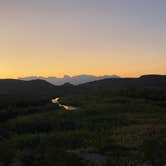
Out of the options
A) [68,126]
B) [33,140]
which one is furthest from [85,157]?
[68,126]

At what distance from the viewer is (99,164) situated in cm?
1933

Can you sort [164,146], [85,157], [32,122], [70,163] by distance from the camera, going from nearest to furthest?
[70,163] → [85,157] → [164,146] → [32,122]

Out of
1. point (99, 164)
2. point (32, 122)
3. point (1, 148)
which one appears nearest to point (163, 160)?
point (99, 164)

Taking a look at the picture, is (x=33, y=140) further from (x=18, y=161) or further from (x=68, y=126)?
(x=68, y=126)

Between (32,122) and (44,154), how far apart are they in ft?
94.7

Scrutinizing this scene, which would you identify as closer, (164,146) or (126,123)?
(164,146)

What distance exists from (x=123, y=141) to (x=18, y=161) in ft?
35.8

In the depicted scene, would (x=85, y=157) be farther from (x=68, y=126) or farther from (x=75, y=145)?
(x=68, y=126)

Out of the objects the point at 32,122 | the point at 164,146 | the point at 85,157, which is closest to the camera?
the point at 85,157

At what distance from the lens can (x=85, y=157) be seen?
21109 mm

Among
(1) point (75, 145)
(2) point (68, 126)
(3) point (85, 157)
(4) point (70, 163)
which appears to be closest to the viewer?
(4) point (70, 163)

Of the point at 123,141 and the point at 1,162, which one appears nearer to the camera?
the point at 1,162

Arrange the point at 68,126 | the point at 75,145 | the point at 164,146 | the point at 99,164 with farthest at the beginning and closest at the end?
1. the point at 68,126
2. the point at 75,145
3. the point at 164,146
4. the point at 99,164

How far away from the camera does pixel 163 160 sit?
64.6ft
